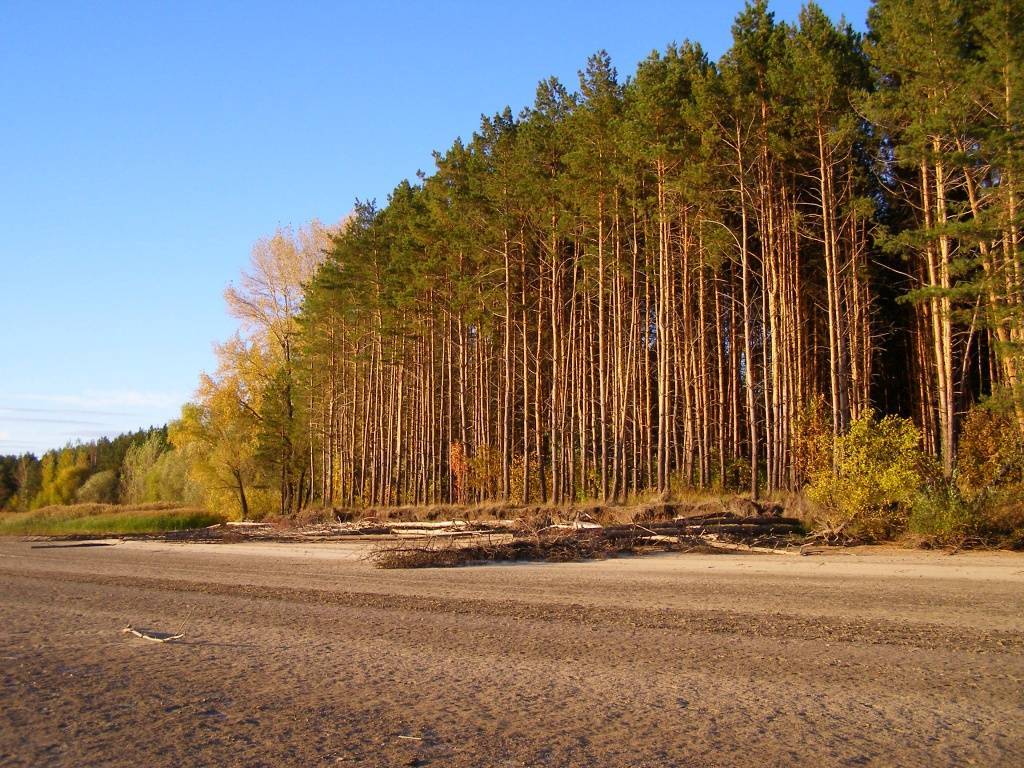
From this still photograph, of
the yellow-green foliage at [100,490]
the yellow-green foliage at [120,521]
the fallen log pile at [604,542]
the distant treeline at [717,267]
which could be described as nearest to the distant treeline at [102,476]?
the yellow-green foliage at [100,490]

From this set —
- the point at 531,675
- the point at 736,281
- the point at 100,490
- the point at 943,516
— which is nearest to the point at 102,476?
the point at 100,490

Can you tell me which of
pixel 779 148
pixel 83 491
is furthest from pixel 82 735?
pixel 83 491

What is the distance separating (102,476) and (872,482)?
4426 inches

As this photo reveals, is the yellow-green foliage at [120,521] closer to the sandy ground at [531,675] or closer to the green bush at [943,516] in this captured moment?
the green bush at [943,516]

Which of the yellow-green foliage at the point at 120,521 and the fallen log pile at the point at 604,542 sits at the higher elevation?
the fallen log pile at the point at 604,542

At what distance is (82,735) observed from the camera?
513 centimetres

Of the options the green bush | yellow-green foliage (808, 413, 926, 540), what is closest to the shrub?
the green bush

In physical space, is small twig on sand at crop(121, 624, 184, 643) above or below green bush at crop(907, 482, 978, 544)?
below

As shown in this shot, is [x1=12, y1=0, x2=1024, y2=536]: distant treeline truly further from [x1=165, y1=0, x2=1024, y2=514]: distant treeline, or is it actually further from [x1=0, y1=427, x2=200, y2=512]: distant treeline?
[x1=0, y1=427, x2=200, y2=512]: distant treeline

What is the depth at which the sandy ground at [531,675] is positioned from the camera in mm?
4770

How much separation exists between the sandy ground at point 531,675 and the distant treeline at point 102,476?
67994 mm

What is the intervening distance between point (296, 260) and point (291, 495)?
1705 cm

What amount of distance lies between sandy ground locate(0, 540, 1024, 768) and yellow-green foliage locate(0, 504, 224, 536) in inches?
1866

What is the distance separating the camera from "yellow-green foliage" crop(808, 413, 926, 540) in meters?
20.0
